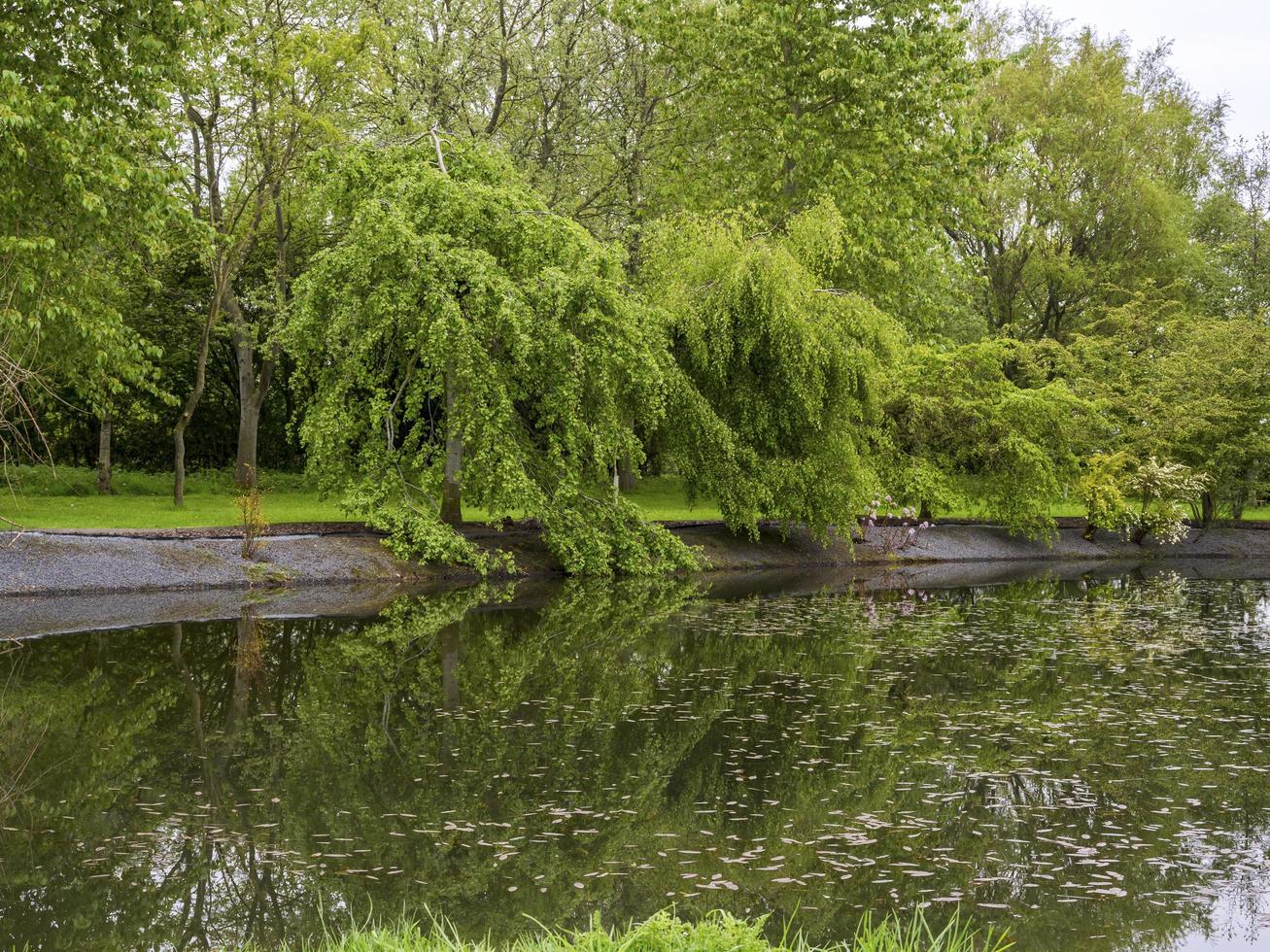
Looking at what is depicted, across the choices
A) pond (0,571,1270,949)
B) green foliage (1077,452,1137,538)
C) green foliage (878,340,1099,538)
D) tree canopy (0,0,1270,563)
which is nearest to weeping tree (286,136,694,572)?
tree canopy (0,0,1270,563)

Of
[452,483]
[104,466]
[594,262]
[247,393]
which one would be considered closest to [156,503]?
[104,466]

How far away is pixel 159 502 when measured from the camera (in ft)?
96.8

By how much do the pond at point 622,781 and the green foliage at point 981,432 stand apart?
13619 mm

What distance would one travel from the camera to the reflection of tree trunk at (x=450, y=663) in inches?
494

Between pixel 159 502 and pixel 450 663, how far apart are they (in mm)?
17640

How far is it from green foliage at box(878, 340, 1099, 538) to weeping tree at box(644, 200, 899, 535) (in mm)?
3759

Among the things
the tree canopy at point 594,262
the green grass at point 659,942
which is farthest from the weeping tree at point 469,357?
the green grass at point 659,942

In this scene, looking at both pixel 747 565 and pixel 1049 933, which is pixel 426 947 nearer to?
pixel 1049 933

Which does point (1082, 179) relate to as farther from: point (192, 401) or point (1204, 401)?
→ point (192, 401)

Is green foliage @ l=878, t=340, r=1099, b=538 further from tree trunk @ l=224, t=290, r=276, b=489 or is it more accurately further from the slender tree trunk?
the slender tree trunk

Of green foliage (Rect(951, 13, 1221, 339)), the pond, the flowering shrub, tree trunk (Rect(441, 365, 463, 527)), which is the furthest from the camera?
green foliage (Rect(951, 13, 1221, 339))

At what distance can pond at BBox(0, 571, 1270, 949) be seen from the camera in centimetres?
688

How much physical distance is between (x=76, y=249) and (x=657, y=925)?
64.2ft

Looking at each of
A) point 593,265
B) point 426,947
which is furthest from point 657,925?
point 593,265
